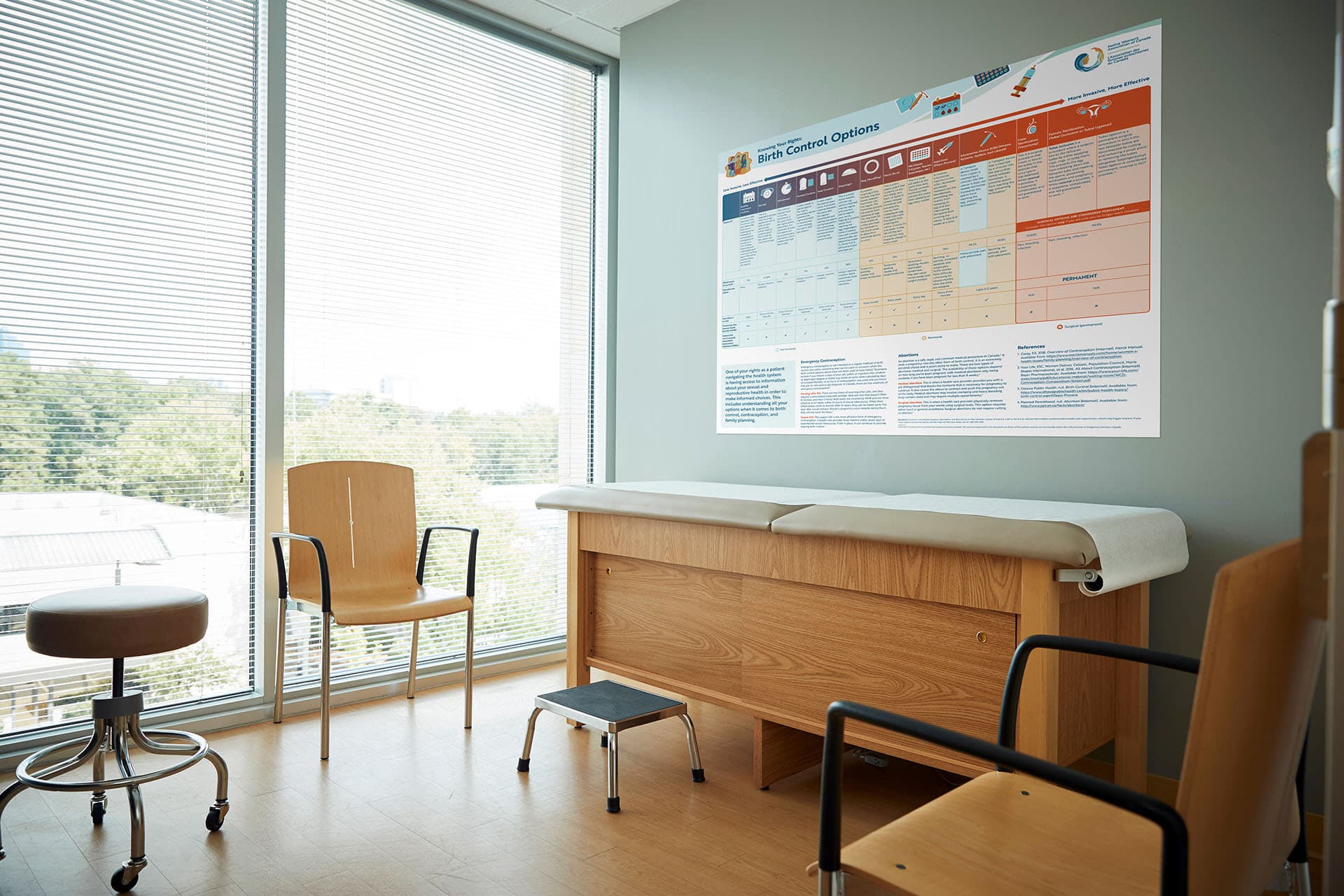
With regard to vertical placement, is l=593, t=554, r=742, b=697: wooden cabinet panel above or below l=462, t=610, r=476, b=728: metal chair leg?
above

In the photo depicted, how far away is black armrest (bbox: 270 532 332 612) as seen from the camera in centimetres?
276

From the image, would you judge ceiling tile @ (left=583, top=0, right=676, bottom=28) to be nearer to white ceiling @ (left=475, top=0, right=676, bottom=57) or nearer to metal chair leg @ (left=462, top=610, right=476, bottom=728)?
white ceiling @ (left=475, top=0, right=676, bottom=57)

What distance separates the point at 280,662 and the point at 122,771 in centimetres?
79

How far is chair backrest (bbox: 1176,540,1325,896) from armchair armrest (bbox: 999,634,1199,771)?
11.1 inches

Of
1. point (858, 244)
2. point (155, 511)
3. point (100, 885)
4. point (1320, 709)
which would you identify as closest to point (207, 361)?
point (155, 511)

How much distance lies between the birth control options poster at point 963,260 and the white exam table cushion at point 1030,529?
0.38 m

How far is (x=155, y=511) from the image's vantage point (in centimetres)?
296

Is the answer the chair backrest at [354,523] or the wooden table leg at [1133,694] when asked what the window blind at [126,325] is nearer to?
the chair backrest at [354,523]

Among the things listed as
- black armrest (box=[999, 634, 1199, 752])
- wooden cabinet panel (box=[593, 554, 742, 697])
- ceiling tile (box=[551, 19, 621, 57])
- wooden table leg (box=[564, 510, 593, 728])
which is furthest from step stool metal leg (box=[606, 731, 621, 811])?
ceiling tile (box=[551, 19, 621, 57])

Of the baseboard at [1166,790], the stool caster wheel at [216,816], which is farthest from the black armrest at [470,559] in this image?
the baseboard at [1166,790]

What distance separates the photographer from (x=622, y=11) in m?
3.82

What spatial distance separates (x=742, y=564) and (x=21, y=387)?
2258 millimetres

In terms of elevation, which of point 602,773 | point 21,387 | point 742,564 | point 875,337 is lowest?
point 602,773

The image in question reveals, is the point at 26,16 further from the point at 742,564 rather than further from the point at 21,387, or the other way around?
the point at 742,564
